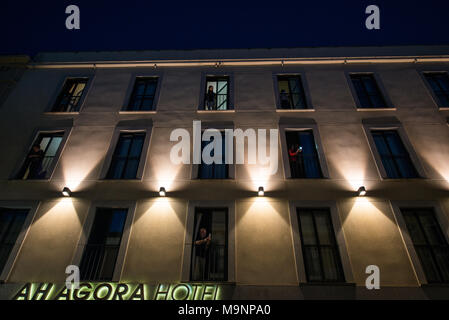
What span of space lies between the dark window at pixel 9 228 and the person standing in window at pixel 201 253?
18.3 feet

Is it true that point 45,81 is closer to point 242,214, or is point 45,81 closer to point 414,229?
point 242,214

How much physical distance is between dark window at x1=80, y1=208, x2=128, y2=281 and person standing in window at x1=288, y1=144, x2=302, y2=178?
5.86 metres

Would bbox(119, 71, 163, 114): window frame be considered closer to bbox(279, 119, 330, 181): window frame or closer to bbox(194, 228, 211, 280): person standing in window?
bbox(279, 119, 330, 181): window frame

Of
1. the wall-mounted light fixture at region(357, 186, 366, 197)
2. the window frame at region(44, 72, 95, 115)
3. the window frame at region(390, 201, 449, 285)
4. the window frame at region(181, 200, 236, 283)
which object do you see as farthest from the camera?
the window frame at region(44, 72, 95, 115)

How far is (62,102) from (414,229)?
47.5 ft

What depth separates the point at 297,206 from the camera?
25.0 feet

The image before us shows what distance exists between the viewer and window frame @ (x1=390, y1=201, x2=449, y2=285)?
642cm

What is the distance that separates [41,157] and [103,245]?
182 inches

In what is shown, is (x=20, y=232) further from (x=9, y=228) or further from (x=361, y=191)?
(x=361, y=191)

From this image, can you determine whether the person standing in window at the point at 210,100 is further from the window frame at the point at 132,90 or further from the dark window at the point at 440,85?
the dark window at the point at 440,85

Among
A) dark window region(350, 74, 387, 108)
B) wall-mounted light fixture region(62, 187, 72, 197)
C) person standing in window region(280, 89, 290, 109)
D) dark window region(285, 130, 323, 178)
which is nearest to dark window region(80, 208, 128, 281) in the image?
wall-mounted light fixture region(62, 187, 72, 197)

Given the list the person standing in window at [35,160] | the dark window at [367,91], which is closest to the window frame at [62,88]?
the person standing in window at [35,160]
